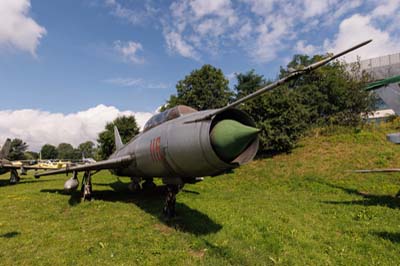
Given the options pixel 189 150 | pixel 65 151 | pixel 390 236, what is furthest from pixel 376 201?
pixel 65 151

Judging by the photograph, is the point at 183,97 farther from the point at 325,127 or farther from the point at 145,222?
the point at 145,222

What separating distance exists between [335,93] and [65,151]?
181832mm

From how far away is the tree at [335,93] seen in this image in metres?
29.4

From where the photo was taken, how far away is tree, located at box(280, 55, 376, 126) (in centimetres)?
2941

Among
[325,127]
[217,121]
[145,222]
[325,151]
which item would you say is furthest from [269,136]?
[217,121]

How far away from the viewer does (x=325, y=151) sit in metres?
18.4

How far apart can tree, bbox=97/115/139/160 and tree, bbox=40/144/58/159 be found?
138 m

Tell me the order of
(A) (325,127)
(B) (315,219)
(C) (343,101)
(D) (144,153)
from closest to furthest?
(D) (144,153) < (B) (315,219) < (A) (325,127) < (C) (343,101)

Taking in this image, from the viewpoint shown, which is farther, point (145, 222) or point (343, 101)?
point (343, 101)

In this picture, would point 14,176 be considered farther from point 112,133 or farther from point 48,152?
point 48,152

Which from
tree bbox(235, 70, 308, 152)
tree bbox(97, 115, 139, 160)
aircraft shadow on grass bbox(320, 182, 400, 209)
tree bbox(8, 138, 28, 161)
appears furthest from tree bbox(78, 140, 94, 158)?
aircraft shadow on grass bbox(320, 182, 400, 209)

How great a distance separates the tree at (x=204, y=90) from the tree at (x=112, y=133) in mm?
7138

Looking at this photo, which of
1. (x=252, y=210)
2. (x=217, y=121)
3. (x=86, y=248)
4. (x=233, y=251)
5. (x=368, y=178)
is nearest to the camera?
(x=217, y=121)

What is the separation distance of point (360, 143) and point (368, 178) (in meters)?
6.61
